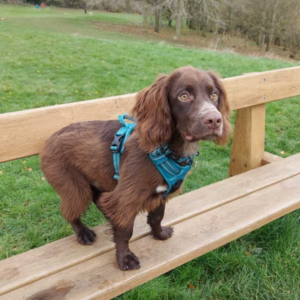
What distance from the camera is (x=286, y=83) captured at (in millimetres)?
3525

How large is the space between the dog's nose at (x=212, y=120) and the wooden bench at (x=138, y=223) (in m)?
0.88

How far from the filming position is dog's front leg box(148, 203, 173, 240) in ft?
7.32

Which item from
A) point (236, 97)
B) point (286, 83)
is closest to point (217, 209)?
point (236, 97)

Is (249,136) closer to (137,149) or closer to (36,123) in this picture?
(137,149)

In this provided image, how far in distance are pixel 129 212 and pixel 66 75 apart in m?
5.91

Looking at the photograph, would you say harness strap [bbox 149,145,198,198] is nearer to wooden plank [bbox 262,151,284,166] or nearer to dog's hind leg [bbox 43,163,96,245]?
dog's hind leg [bbox 43,163,96,245]

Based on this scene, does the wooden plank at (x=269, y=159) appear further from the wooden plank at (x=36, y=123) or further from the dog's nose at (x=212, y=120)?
the dog's nose at (x=212, y=120)

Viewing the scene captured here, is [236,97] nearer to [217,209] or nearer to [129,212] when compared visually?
[217,209]

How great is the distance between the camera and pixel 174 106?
186 cm

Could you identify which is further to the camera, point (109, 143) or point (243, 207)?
point (243, 207)

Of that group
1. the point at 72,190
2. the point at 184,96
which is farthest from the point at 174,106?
the point at 72,190

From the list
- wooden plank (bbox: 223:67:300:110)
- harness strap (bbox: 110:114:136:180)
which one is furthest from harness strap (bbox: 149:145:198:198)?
wooden plank (bbox: 223:67:300:110)

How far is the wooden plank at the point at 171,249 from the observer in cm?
185

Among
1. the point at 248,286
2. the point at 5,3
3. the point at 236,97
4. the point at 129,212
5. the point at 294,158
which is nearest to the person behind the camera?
the point at 129,212
